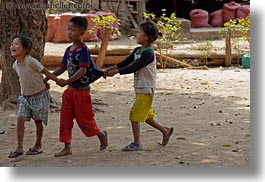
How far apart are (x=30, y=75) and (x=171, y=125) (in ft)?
6.60

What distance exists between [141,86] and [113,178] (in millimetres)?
1077

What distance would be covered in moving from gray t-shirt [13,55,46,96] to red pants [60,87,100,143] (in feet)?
0.74

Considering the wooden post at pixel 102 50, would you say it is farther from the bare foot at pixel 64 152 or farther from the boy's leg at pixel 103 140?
the bare foot at pixel 64 152

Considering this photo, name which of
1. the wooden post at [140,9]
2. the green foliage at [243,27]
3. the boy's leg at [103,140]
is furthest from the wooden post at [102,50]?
the boy's leg at [103,140]

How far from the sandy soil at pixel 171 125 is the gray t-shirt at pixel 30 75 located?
1.77ft

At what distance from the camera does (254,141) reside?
3.54 meters

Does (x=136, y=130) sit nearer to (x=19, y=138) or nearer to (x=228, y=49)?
(x=19, y=138)

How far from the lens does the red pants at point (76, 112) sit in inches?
173

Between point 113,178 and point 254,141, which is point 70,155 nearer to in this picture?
point 113,178

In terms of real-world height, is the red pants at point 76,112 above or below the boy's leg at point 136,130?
above

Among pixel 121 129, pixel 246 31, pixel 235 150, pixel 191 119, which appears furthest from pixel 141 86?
pixel 246 31

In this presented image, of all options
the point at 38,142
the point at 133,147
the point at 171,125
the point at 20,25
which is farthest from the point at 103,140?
the point at 20,25

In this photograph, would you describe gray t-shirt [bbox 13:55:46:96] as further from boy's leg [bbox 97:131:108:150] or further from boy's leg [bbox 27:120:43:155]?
boy's leg [bbox 97:131:108:150]

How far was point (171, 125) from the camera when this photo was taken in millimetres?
5906
